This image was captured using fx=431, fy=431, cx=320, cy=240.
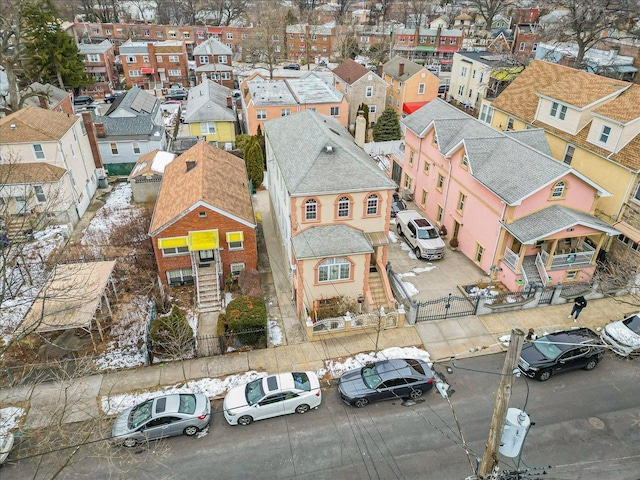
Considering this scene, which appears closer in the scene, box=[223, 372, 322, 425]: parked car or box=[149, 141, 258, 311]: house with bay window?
box=[223, 372, 322, 425]: parked car

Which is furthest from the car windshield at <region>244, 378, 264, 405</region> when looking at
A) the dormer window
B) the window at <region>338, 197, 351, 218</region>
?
the dormer window

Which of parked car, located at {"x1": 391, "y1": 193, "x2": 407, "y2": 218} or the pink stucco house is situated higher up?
the pink stucco house

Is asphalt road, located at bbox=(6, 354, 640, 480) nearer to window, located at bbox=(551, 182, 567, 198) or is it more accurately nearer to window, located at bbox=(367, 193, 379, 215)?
window, located at bbox=(367, 193, 379, 215)

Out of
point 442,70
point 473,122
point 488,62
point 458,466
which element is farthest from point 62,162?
point 442,70

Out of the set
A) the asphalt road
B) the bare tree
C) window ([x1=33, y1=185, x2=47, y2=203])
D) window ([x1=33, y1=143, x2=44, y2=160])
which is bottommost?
the asphalt road

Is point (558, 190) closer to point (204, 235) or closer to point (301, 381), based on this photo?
point (301, 381)

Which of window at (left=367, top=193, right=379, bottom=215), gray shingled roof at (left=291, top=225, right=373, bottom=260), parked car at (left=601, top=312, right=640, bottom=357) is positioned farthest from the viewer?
window at (left=367, top=193, right=379, bottom=215)

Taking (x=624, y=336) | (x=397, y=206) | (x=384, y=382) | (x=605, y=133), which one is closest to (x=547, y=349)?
(x=624, y=336)
